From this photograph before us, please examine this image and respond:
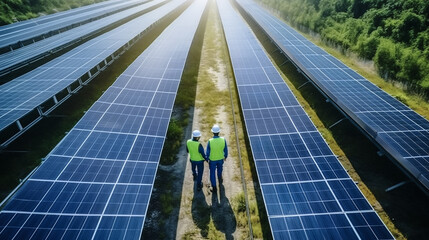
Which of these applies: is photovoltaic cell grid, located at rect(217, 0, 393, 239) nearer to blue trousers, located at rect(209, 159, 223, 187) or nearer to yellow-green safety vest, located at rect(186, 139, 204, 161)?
blue trousers, located at rect(209, 159, 223, 187)

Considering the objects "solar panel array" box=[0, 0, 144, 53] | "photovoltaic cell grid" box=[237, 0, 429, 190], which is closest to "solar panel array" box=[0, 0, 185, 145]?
"solar panel array" box=[0, 0, 144, 53]

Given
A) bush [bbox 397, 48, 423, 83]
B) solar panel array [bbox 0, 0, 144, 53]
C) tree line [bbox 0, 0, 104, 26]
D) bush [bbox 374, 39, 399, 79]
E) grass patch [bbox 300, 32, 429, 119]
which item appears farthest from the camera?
tree line [bbox 0, 0, 104, 26]

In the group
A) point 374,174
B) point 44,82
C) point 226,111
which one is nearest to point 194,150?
point 226,111

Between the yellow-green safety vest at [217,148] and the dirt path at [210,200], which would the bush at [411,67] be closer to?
the dirt path at [210,200]

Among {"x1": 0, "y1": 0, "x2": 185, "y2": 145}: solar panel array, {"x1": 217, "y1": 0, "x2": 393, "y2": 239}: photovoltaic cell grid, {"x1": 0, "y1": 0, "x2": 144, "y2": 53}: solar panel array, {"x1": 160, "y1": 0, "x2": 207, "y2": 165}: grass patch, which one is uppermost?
{"x1": 0, "y1": 0, "x2": 144, "y2": 53}: solar panel array

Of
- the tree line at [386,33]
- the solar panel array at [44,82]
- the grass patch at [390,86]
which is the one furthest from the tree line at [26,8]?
the grass patch at [390,86]

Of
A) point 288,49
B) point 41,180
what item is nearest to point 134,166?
point 41,180
